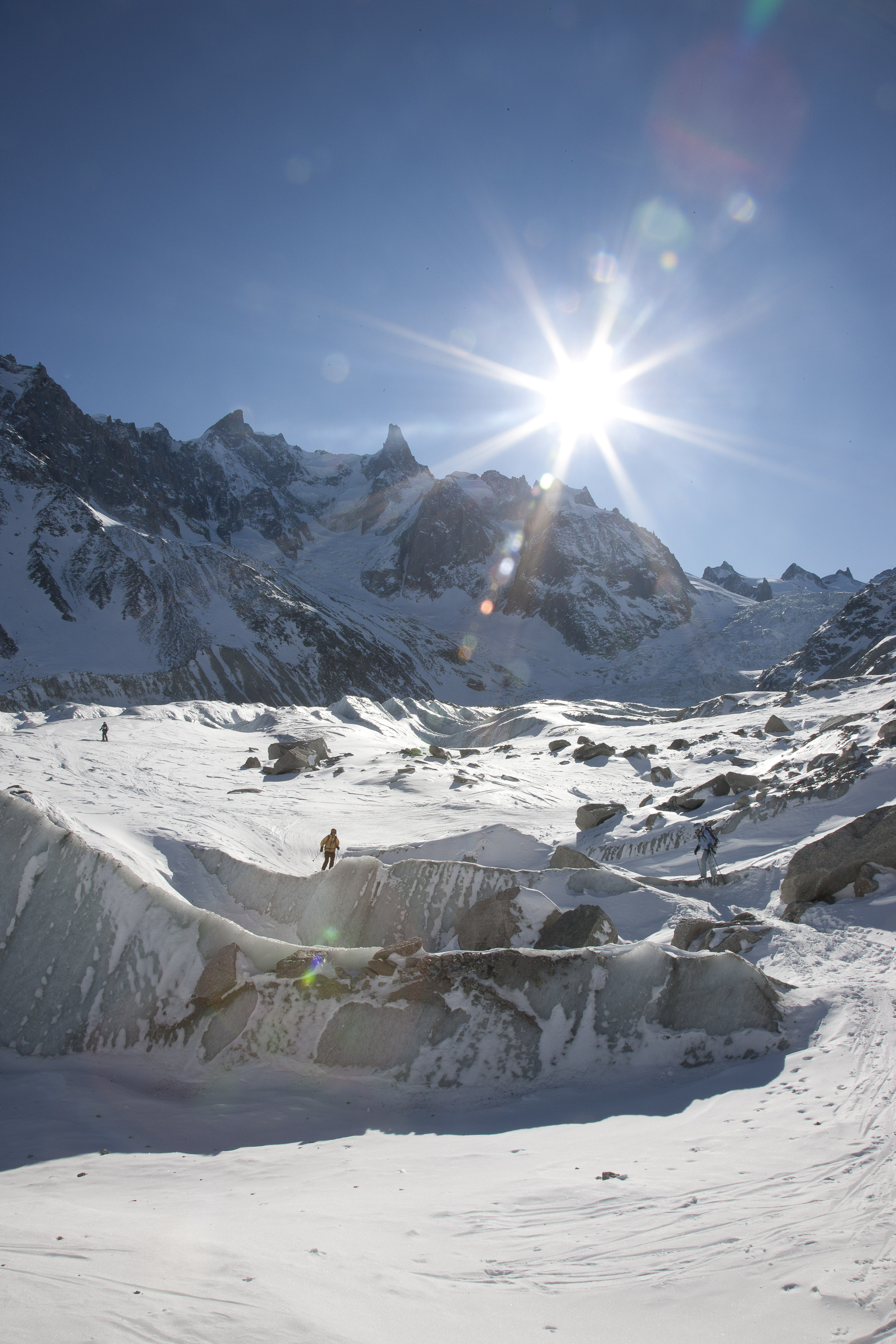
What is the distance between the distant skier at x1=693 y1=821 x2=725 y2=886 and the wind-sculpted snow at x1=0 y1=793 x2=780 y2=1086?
5852 millimetres

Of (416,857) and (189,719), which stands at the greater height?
(189,719)

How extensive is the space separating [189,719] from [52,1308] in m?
44.6

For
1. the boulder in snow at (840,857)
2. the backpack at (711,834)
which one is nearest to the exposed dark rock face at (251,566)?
the backpack at (711,834)

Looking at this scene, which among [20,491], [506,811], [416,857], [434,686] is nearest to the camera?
[416,857]

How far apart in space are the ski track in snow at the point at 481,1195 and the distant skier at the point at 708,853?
4.91 ft

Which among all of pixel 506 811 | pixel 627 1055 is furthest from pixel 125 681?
pixel 627 1055

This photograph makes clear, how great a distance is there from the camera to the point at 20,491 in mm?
86938

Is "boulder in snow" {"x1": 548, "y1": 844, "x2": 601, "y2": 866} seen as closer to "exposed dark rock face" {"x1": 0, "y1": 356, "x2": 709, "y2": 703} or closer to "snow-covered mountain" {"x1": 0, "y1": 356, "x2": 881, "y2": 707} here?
"snow-covered mountain" {"x1": 0, "y1": 356, "x2": 881, "y2": 707}

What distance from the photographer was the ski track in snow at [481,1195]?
3209 mm

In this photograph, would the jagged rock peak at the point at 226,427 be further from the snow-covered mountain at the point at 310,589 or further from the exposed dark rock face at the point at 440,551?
the exposed dark rock face at the point at 440,551

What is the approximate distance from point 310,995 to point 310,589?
403 feet

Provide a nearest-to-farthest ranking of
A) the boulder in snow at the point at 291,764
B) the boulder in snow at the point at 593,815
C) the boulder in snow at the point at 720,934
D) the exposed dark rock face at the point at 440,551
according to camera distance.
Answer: the boulder in snow at the point at 720,934
the boulder in snow at the point at 593,815
the boulder in snow at the point at 291,764
the exposed dark rock face at the point at 440,551

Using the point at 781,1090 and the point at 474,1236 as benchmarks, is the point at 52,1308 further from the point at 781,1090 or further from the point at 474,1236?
the point at 781,1090

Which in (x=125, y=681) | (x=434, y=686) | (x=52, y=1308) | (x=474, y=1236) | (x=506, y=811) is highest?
(x=434, y=686)
